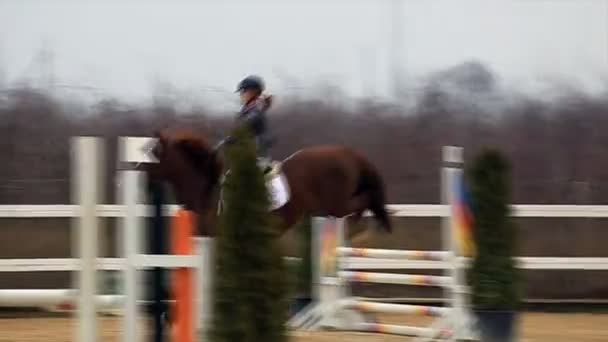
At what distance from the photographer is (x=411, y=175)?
12.2 metres

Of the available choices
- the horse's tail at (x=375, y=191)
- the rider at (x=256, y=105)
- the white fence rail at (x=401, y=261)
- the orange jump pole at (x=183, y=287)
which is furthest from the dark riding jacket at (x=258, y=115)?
the white fence rail at (x=401, y=261)

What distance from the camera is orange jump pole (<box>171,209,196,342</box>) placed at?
5016 millimetres

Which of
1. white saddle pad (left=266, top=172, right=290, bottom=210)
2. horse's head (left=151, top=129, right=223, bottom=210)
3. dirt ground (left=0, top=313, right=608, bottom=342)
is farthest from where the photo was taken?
white saddle pad (left=266, top=172, right=290, bottom=210)

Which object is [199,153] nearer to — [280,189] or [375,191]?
[280,189]

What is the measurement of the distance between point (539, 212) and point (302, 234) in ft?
10.0

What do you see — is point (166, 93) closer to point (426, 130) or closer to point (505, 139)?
point (426, 130)

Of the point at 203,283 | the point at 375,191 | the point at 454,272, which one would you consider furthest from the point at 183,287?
the point at 375,191

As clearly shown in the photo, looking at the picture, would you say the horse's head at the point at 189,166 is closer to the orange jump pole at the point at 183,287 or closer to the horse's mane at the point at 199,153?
the horse's mane at the point at 199,153

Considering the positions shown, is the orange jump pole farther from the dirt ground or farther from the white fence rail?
the white fence rail

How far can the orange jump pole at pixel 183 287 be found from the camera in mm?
5016

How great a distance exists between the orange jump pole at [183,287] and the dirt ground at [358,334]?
2427 millimetres

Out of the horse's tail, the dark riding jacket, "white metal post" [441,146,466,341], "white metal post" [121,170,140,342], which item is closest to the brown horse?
the horse's tail

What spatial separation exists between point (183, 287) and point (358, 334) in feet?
11.6

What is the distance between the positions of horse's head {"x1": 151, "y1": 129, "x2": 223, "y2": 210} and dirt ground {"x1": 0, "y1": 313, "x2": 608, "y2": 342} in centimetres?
102
